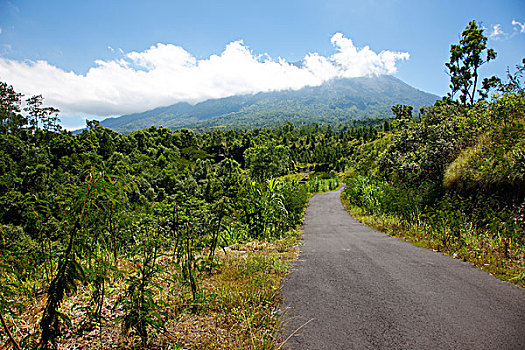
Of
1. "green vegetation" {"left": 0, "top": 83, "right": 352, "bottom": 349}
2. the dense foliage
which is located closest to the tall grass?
the dense foliage

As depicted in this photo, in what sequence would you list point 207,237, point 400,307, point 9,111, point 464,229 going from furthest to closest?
1. point 9,111
2. point 464,229
3. point 207,237
4. point 400,307

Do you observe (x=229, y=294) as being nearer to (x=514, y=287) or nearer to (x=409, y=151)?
(x=514, y=287)

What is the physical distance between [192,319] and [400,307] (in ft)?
7.88

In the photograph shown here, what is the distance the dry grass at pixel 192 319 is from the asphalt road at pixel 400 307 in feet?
0.93

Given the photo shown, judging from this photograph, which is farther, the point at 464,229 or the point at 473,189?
the point at 473,189

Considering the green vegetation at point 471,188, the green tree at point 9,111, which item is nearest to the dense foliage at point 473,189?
the green vegetation at point 471,188

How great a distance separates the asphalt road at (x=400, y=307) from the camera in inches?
98.5

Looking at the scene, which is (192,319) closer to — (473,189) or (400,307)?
(400,307)

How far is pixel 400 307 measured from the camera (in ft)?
10.3

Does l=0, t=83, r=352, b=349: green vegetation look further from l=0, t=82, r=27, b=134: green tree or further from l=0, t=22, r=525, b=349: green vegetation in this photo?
l=0, t=82, r=27, b=134: green tree

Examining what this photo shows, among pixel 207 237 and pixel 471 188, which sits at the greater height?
pixel 207 237

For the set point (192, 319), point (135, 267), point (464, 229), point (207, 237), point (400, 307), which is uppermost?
point (135, 267)

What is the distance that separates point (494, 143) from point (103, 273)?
999 centimetres

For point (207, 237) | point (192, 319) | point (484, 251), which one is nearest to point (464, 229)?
point (484, 251)
